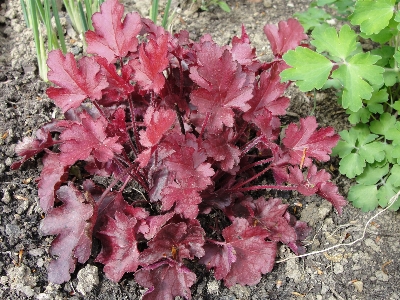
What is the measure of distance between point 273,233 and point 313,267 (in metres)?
0.25

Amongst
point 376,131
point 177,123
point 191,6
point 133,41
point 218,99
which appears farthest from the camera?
point 191,6

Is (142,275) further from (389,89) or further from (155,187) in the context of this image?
(389,89)

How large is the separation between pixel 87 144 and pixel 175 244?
44 centimetres

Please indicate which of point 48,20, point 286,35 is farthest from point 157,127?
point 48,20

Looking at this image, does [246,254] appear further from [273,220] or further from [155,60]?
[155,60]

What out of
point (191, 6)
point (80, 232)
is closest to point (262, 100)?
point (80, 232)

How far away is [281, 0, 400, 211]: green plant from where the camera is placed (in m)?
1.68

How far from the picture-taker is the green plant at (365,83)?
1.68 m

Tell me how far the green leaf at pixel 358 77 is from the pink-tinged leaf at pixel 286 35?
23 cm

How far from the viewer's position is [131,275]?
65.1 inches

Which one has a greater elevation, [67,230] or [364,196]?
[67,230]

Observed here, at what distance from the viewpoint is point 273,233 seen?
5.51 feet

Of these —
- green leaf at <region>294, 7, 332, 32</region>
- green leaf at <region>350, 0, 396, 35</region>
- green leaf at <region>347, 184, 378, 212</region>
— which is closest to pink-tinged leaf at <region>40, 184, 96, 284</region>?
green leaf at <region>347, 184, 378, 212</region>

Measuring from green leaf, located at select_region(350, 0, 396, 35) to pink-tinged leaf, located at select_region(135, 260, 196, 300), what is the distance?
113 centimetres
